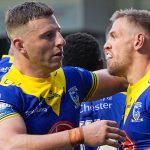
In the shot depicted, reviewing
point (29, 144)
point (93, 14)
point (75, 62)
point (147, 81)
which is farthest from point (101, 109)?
point (93, 14)

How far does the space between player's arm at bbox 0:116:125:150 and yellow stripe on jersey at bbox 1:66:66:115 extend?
9.7 inches

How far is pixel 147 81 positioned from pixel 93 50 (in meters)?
1.36

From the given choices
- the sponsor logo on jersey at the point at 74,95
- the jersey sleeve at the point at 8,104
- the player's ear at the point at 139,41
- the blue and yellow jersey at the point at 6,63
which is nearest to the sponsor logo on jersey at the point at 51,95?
Answer: the sponsor logo on jersey at the point at 74,95

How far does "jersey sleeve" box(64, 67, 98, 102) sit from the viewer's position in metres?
4.45

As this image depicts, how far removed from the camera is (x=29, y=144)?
3938mm

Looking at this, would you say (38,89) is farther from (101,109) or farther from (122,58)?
(101,109)

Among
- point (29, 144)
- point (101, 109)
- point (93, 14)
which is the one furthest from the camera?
point (93, 14)

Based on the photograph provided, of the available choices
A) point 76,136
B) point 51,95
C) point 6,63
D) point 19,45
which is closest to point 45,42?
point 19,45

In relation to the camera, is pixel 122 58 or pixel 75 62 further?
pixel 75 62

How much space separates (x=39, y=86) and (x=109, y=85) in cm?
63

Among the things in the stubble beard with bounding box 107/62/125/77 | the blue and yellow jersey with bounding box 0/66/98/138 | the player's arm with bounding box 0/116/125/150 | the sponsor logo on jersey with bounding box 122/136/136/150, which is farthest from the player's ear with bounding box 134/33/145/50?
the player's arm with bounding box 0/116/125/150

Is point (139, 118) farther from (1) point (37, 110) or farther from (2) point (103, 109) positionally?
(2) point (103, 109)

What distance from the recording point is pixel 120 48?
4.43m

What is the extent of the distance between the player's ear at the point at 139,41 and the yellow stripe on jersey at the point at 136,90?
20 centimetres
